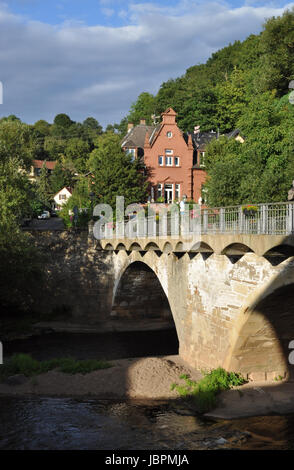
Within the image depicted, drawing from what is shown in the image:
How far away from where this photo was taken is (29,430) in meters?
17.3

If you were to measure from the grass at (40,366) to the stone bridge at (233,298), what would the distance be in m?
4.58

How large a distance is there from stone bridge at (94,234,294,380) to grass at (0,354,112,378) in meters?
4.58

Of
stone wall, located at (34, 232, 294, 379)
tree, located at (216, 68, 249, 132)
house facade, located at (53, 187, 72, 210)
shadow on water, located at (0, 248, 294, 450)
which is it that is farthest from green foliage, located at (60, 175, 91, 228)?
shadow on water, located at (0, 248, 294, 450)

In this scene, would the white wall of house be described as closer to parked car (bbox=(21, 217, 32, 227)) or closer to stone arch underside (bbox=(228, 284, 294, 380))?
parked car (bbox=(21, 217, 32, 227))

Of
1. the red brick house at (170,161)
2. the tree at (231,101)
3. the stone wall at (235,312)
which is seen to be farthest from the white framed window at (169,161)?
the stone wall at (235,312)

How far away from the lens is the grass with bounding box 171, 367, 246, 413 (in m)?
18.8

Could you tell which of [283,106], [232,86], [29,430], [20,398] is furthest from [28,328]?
[232,86]

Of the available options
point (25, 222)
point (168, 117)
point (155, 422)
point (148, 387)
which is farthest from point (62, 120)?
point (155, 422)

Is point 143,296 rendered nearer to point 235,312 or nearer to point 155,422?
point 235,312

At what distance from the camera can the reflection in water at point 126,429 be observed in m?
15.9

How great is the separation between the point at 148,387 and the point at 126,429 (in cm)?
408

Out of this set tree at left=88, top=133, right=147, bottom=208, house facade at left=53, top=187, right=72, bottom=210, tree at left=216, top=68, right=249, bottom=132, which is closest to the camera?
tree at left=88, top=133, right=147, bottom=208
